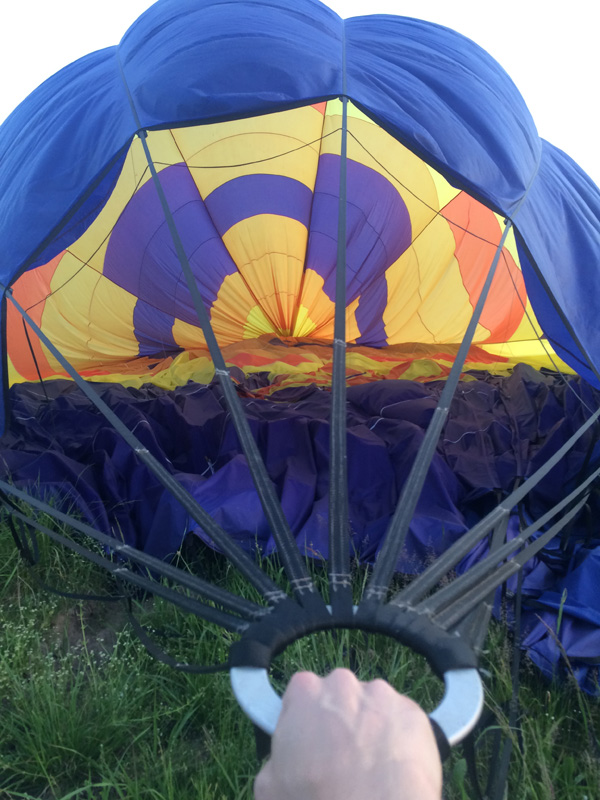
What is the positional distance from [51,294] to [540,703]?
2.76 m

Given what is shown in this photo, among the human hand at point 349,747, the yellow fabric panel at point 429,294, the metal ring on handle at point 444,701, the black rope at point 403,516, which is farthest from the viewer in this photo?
the yellow fabric panel at point 429,294

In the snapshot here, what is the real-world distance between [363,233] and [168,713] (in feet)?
8.35

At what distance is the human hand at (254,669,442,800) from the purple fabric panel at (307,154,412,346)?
9.11 ft

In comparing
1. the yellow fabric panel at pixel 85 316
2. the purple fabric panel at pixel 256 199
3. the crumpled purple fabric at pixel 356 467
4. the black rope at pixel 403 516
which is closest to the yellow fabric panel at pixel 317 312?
the purple fabric panel at pixel 256 199

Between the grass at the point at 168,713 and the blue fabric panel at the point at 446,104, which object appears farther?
the blue fabric panel at the point at 446,104

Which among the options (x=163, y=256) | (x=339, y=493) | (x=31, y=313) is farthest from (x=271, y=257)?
(x=339, y=493)

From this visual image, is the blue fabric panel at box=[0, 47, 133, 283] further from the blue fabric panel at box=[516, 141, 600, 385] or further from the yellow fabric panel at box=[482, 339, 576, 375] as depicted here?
the yellow fabric panel at box=[482, 339, 576, 375]

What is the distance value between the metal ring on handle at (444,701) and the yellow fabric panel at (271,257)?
2.81m

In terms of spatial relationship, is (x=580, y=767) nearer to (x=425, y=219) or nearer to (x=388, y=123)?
(x=388, y=123)

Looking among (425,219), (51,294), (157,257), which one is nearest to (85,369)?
(51,294)

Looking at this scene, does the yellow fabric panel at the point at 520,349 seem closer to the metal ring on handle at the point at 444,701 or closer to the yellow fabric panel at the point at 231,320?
the yellow fabric panel at the point at 231,320

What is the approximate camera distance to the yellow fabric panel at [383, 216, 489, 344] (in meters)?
3.31

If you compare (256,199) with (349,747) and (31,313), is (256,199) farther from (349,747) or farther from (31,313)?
(349,747)

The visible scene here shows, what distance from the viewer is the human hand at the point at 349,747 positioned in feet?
1.89
